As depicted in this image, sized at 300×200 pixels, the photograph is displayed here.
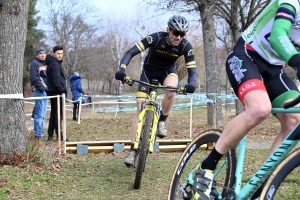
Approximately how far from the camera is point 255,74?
295 centimetres

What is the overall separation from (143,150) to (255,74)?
2252 millimetres

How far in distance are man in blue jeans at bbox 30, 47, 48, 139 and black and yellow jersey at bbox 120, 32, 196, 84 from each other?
12.2 ft

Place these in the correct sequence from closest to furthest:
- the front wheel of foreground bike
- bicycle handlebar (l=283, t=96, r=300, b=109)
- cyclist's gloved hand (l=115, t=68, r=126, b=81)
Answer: bicycle handlebar (l=283, t=96, r=300, b=109), the front wheel of foreground bike, cyclist's gloved hand (l=115, t=68, r=126, b=81)

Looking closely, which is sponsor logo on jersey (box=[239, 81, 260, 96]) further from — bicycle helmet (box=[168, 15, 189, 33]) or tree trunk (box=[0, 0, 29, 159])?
tree trunk (box=[0, 0, 29, 159])

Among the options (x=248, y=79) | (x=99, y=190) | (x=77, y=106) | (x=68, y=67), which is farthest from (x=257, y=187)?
(x=68, y=67)

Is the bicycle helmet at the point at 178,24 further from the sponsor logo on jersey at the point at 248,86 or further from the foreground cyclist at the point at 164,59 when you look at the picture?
the sponsor logo on jersey at the point at 248,86

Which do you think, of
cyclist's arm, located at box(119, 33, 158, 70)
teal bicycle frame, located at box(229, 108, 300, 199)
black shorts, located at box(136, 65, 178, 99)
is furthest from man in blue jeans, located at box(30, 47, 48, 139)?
teal bicycle frame, located at box(229, 108, 300, 199)

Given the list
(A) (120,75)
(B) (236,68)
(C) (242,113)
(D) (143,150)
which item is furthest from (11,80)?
(C) (242,113)

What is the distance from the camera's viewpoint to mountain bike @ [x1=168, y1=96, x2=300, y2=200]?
2.40m

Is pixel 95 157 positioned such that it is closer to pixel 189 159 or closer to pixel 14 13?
pixel 14 13

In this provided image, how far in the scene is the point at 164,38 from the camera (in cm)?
561

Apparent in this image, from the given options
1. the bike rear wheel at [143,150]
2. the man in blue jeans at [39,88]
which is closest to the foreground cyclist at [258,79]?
the bike rear wheel at [143,150]

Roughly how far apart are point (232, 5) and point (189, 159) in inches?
544

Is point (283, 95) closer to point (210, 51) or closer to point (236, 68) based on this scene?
point (236, 68)
